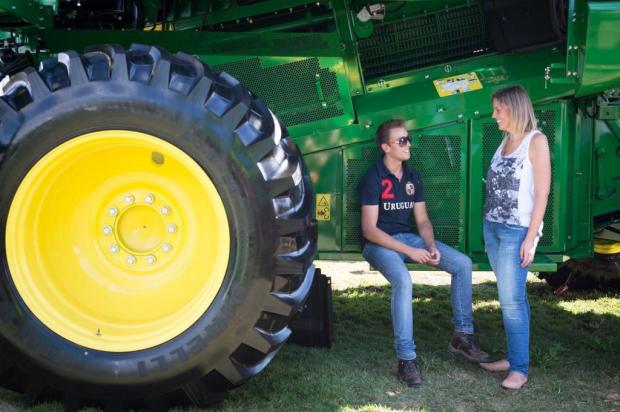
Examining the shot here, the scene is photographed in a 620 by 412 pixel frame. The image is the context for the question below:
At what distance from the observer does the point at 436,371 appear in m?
4.46

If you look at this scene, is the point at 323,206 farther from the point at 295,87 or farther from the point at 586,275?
the point at 586,275

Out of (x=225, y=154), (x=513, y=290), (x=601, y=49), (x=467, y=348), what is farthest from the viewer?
(x=467, y=348)

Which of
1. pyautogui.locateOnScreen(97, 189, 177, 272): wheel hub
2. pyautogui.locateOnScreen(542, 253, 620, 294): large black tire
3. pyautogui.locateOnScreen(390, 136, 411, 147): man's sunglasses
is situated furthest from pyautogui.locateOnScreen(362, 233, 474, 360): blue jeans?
pyautogui.locateOnScreen(542, 253, 620, 294): large black tire

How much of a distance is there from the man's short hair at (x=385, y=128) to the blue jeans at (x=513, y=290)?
73 cm

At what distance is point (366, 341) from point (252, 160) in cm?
186

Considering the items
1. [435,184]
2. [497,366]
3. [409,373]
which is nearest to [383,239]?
[435,184]

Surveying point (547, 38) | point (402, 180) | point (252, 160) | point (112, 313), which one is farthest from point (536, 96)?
point (112, 313)

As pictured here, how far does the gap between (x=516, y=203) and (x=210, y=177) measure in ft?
5.37

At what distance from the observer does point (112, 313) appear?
3822mm

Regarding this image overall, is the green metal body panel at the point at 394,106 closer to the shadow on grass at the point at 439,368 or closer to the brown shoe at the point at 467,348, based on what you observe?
the brown shoe at the point at 467,348

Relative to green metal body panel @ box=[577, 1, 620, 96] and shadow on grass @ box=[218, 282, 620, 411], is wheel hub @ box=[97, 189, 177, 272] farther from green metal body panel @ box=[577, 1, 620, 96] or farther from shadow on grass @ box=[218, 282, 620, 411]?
green metal body panel @ box=[577, 1, 620, 96]

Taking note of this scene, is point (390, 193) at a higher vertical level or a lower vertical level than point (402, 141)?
lower

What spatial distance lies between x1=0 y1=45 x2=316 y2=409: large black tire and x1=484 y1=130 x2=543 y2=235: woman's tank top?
4.09ft

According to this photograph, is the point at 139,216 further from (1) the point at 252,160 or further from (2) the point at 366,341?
(2) the point at 366,341
